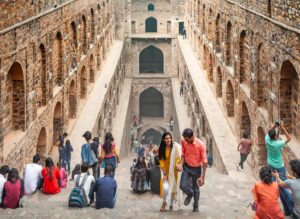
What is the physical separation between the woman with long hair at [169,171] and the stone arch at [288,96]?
4.90 m

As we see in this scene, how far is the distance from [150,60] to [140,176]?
32.4m

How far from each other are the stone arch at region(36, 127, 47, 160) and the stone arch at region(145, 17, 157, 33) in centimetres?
2686

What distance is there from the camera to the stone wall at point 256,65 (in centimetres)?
1208

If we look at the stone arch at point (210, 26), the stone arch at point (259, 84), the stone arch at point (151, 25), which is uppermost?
the stone arch at point (151, 25)

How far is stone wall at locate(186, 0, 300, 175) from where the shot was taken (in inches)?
476

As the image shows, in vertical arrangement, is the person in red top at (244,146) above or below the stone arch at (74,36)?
below

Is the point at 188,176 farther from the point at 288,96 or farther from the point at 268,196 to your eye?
the point at 288,96

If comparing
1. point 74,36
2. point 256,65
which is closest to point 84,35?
point 74,36

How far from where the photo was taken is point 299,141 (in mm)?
12008

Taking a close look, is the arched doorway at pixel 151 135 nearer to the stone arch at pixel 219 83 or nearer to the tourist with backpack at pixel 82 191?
the stone arch at pixel 219 83

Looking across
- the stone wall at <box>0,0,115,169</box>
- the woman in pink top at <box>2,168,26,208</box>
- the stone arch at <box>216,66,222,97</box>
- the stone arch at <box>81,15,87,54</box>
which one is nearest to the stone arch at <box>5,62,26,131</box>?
the stone wall at <box>0,0,115,169</box>

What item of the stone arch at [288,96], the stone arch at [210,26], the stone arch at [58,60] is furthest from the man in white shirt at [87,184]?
the stone arch at [210,26]

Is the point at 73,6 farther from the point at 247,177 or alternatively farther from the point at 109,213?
the point at 109,213

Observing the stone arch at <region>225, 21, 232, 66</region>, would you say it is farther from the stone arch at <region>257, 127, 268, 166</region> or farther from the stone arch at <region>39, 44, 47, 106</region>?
the stone arch at <region>39, 44, 47, 106</region>
